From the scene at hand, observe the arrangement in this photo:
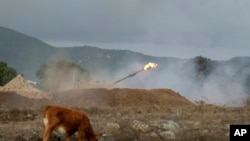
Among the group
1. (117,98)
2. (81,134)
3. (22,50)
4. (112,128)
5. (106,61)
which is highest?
(22,50)

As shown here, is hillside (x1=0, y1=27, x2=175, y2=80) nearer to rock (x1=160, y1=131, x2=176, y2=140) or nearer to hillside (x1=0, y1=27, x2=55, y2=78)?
hillside (x1=0, y1=27, x2=55, y2=78)

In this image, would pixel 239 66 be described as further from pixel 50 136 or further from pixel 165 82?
pixel 50 136

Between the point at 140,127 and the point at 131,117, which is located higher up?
the point at 131,117

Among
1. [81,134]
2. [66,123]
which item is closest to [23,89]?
[81,134]

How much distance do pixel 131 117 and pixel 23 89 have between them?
19.4 metres

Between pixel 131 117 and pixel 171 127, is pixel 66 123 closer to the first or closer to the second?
pixel 171 127

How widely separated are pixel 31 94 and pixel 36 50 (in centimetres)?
14646

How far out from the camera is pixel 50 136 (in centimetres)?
1658

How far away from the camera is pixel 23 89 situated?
43.1 metres

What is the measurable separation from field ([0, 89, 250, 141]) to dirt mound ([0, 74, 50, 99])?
3.14ft

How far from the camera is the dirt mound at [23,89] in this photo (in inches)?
1517

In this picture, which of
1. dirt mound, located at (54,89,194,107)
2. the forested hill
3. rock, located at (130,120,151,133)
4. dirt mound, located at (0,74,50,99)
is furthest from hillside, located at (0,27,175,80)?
rock, located at (130,120,151,133)

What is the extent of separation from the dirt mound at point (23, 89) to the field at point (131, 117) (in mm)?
956

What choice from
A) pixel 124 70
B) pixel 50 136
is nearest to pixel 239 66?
pixel 124 70
